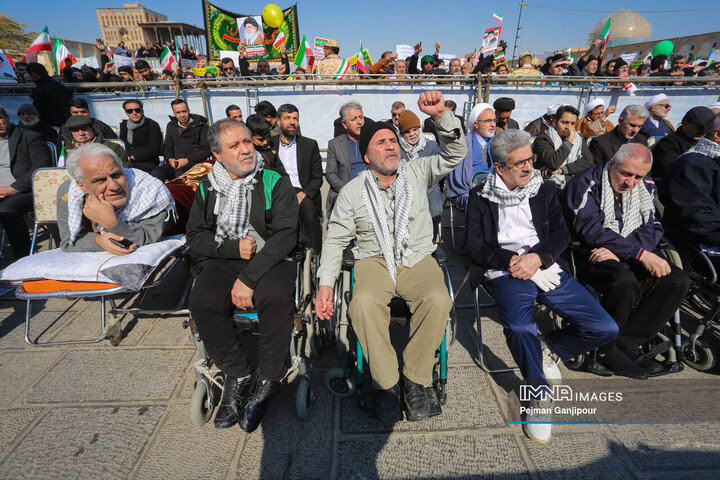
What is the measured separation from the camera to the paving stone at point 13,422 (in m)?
2.19

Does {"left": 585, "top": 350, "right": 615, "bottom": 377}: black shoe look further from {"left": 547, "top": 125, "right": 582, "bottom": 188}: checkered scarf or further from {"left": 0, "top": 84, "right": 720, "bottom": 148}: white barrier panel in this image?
{"left": 0, "top": 84, "right": 720, "bottom": 148}: white barrier panel

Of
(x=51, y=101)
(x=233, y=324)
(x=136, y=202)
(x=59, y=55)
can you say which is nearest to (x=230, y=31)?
(x=59, y=55)

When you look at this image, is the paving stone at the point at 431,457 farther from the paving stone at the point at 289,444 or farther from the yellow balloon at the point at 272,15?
the yellow balloon at the point at 272,15

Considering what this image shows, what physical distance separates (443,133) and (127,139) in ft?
17.5

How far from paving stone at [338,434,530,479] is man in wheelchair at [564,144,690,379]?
4.08 feet

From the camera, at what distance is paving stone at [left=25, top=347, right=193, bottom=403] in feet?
8.21

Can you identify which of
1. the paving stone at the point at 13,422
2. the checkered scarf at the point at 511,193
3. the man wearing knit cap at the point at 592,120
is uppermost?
the man wearing knit cap at the point at 592,120

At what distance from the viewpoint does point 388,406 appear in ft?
7.01

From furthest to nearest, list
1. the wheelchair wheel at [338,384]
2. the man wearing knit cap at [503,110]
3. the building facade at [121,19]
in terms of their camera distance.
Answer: the building facade at [121,19], the man wearing knit cap at [503,110], the wheelchair wheel at [338,384]

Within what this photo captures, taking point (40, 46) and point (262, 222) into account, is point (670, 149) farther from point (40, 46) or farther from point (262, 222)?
point (40, 46)

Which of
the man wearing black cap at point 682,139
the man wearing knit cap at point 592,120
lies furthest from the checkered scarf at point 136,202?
the man wearing knit cap at point 592,120

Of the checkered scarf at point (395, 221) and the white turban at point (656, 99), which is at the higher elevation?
the white turban at point (656, 99)

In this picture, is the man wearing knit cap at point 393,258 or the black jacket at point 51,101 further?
the black jacket at point 51,101

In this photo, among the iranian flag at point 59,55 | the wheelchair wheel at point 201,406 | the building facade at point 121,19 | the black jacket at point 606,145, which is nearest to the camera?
the wheelchair wheel at point 201,406
